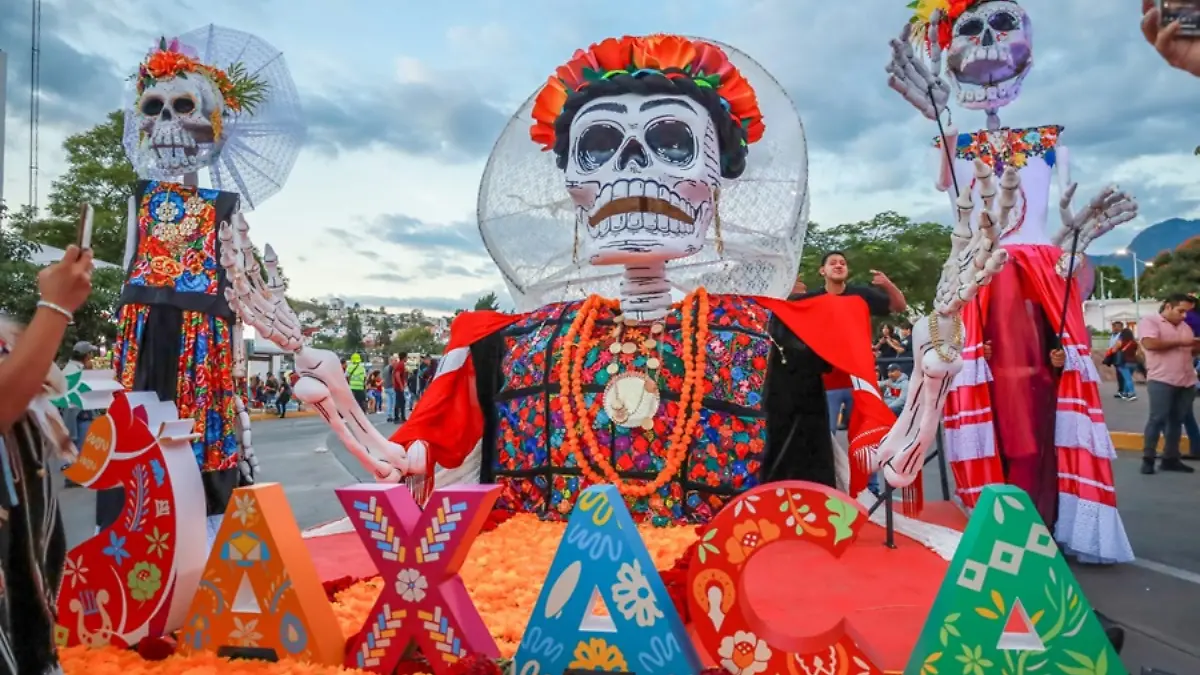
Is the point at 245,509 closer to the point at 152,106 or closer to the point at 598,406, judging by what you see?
the point at 598,406

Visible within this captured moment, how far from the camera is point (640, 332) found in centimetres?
285

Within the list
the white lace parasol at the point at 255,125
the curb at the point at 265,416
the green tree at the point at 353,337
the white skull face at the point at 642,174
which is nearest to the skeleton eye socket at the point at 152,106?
the white lace parasol at the point at 255,125

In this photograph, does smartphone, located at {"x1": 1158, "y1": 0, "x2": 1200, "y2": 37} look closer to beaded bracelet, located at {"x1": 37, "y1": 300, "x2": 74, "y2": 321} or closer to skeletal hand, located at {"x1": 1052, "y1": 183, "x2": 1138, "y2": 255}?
skeletal hand, located at {"x1": 1052, "y1": 183, "x2": 1138, "y2": 255}

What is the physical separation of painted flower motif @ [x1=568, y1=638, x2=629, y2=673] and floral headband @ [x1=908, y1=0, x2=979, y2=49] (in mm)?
3121

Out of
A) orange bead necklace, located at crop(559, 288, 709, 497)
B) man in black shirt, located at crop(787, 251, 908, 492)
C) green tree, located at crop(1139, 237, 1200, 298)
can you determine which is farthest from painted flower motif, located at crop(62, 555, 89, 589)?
green tree, located at crop(1139, 237, 1200, 298)

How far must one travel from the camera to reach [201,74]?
13.7 feet

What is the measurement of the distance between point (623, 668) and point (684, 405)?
1162mm

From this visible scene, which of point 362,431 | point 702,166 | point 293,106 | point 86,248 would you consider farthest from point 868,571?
point 293,106

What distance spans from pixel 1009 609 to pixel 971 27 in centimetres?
307

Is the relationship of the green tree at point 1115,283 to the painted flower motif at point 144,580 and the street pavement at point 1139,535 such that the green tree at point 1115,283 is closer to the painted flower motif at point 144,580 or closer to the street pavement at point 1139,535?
the street pavement at point 1139,535

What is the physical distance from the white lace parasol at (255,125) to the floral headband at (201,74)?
4 cm

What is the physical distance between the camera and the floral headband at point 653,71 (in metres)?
2.90

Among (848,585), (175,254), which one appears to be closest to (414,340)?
(175,254)

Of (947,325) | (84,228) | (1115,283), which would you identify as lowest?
(947,325)
